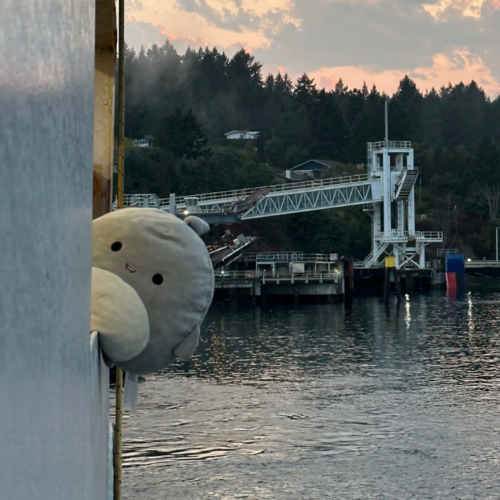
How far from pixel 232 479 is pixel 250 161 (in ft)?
247

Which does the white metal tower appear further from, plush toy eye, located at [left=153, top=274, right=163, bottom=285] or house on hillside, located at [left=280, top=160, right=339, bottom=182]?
plush toy eye, located at [left=153, top=274, right=163, bottom=285]

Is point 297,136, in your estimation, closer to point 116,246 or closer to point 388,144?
point 388,144

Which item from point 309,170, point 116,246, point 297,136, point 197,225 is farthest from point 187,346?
point 297,136

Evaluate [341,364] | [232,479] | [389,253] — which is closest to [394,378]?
[341,364]

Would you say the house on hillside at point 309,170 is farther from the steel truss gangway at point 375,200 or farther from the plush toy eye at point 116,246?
the plush toy eye at point 116,246

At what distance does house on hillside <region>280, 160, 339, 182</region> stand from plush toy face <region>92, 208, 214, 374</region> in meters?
94.7

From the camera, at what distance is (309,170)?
10481 cm

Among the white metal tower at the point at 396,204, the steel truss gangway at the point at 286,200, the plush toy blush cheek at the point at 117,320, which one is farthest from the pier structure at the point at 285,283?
the plush toy blush cheek at the point at 117,320

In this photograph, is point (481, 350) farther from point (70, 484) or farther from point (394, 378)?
point (70, 484)

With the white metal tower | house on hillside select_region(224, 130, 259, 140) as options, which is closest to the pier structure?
the white metal tower

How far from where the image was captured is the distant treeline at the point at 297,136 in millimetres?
80062

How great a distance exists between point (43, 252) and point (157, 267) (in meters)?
1.44

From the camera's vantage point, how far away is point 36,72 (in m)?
1.39

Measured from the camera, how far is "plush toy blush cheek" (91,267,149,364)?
7.67 ft
